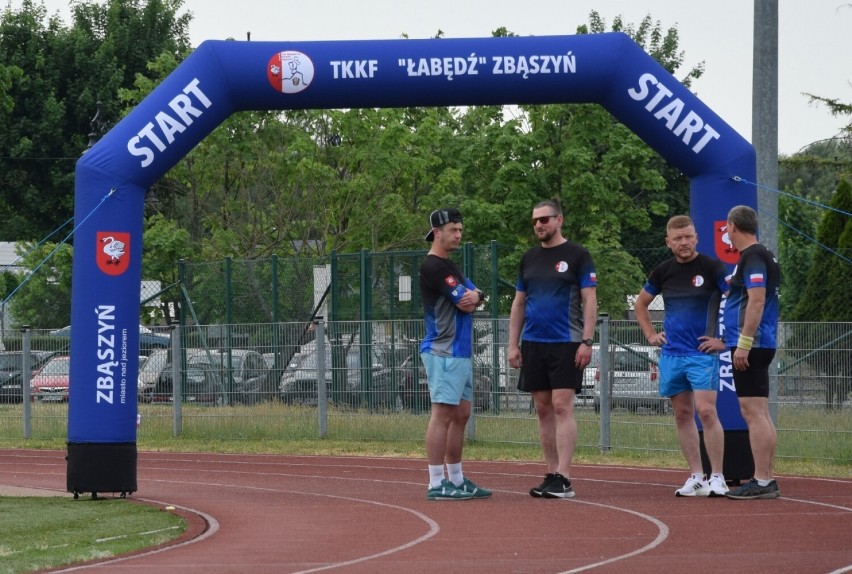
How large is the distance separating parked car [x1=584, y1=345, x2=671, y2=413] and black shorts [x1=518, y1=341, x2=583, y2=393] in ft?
17.4

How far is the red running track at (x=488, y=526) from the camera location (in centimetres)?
812

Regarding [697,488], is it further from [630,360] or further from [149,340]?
[149,340]

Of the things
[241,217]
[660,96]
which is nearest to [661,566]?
→ [660,96]

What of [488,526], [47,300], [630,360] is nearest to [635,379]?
[630,360]

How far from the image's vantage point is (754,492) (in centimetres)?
1103

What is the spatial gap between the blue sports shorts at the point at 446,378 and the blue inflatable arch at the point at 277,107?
2.26 m

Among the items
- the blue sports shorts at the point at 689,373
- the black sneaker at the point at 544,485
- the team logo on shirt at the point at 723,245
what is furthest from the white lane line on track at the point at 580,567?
the team logo on shirt at the point at 723,245

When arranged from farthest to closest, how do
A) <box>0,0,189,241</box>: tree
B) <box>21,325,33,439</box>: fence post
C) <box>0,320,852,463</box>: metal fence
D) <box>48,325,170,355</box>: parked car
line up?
<box>0,0,189,241</box>: tree → <box>21,325,33,439</box>: fence post → <box>48,325,170,355</box>: parked car → <box>0,320,852,463</box>: metal fence

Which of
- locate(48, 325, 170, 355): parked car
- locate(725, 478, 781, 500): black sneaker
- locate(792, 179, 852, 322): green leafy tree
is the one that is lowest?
locate(725, 478, 781, 500): black sneaker

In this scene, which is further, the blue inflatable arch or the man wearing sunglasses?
the blue inflatable arch

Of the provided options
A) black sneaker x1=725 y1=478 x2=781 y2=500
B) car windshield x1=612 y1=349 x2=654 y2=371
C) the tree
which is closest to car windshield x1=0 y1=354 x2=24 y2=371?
car windshield x1=612 y1=349 x2=654 y2=371

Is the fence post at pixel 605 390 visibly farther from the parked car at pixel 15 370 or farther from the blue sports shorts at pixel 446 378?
the parked car at pixel 15 370

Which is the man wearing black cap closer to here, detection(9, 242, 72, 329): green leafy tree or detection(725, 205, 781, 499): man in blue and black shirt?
detection(725, 205, 781, 499): man in blue and black shirt

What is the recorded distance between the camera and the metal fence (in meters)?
15.2
